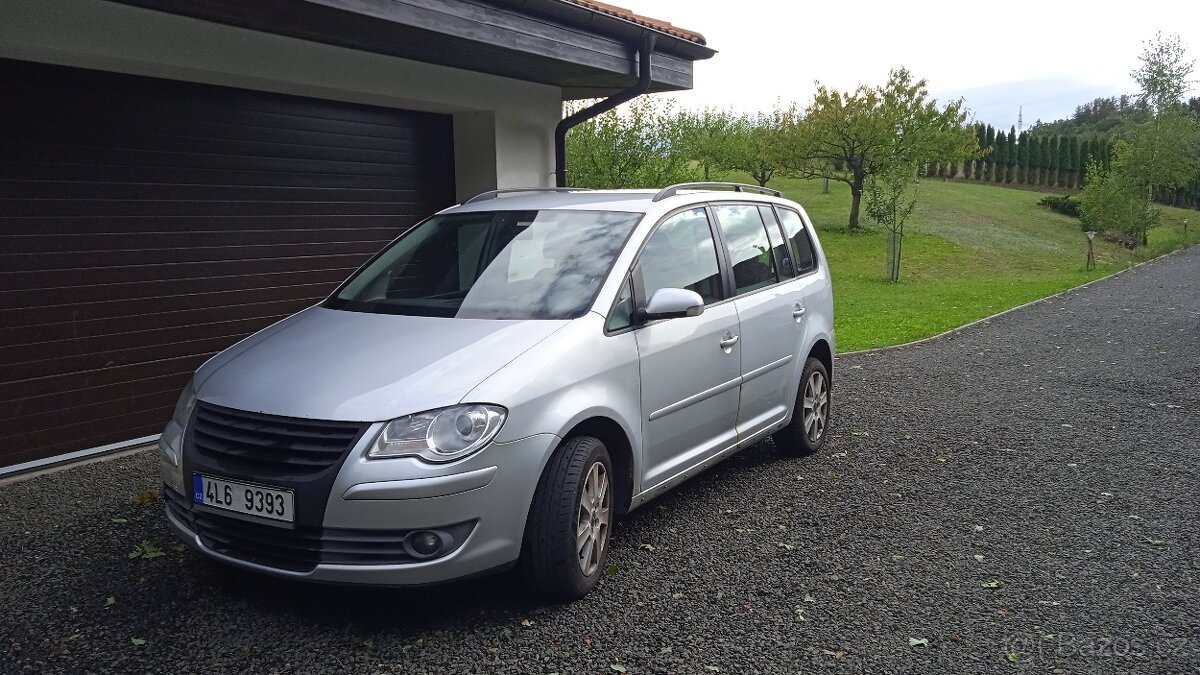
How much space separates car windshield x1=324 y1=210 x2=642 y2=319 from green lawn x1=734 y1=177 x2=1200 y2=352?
25.3 feet

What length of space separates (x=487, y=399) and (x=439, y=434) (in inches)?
A: 8.9

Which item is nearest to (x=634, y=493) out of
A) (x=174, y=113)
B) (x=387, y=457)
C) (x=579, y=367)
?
(x=579, y=367)

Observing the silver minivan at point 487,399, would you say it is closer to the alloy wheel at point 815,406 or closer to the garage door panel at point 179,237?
the alloy wheel at point 815,406

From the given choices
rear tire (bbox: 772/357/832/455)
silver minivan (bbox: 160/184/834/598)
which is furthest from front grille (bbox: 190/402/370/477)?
rear tire (bbox: 772/357/832/455)

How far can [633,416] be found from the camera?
4.38 m

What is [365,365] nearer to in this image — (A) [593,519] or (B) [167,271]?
(A) [593,519]

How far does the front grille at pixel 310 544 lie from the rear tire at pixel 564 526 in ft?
1.16

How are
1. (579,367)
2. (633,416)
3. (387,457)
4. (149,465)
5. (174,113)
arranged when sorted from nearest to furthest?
(387,457) < (579,367) < (633,416) < (149,465) < (174,113)

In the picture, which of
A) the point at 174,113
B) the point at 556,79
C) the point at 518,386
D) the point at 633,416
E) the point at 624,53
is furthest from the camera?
the point at 556,79

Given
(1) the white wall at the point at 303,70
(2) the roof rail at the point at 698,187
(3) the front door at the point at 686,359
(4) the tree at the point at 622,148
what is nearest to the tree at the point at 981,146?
(4) the tree at the point at 622,148

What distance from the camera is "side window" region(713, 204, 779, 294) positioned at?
5590mm

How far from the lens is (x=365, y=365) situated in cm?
386

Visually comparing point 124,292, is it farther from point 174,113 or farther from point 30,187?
point 174,113

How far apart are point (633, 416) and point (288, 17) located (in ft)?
13.2
